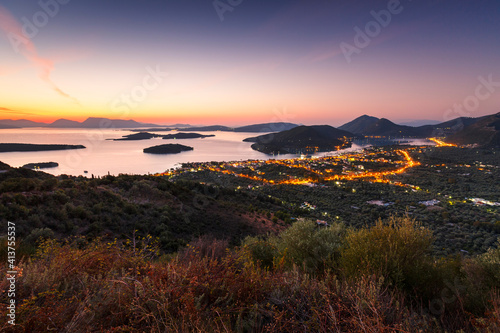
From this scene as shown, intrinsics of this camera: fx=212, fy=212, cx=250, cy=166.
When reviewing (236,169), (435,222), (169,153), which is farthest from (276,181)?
(169,153)

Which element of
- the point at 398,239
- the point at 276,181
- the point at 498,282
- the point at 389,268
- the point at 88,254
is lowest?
the point at 276,181

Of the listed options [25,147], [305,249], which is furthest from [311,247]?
[25,147]

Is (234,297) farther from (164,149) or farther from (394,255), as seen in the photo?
(164,149)

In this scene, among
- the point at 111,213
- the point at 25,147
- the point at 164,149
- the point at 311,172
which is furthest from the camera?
the point at 164,149

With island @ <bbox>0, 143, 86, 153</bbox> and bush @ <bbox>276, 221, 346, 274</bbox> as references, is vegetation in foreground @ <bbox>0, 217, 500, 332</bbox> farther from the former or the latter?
island @ <bbox>0, 143, 86, 153</bbox>

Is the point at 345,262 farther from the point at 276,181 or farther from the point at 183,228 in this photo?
the point at 276,181
